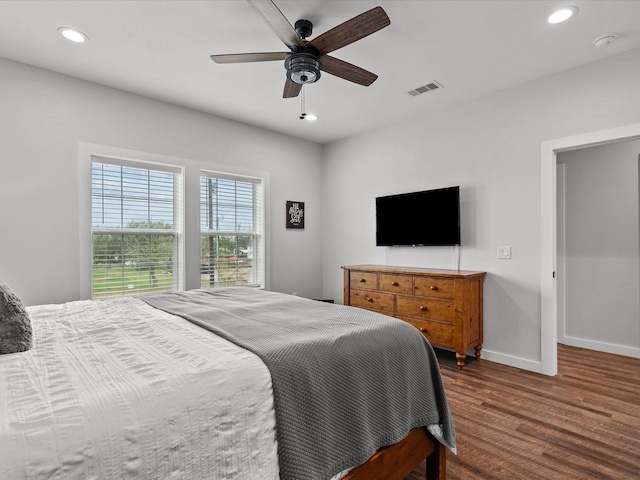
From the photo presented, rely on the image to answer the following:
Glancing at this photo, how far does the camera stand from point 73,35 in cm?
254

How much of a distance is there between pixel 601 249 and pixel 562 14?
9.05 ft

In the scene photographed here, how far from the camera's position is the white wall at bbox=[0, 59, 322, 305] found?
2902 millimetres

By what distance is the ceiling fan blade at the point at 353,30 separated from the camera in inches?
72.2

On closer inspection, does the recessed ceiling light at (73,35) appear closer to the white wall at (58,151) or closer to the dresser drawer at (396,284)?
the white wall at (58,151)

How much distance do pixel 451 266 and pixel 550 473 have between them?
2294 mm

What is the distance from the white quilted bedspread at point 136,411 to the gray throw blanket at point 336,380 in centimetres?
8

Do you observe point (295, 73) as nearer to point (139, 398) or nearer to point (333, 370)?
point (333, 370)

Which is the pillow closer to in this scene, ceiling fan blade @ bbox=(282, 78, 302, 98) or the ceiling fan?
the ceiling fan

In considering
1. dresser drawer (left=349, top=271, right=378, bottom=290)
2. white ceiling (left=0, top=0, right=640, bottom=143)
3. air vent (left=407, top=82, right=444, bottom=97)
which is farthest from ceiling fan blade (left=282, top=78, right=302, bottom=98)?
dresser drawer (left=349, top=271, right=378, bottom=290)

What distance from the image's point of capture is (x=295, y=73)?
2266 millimetres

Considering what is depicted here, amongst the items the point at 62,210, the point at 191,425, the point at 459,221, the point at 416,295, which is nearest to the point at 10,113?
the point at 62,210

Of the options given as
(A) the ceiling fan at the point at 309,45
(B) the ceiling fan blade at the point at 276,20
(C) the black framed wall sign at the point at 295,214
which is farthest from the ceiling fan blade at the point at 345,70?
(C) the black framed wall sign at the point at 295,214

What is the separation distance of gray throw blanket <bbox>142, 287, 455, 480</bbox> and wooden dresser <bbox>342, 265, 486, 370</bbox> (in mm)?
1679

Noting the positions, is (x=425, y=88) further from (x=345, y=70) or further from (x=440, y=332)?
(x=440, y=332)
